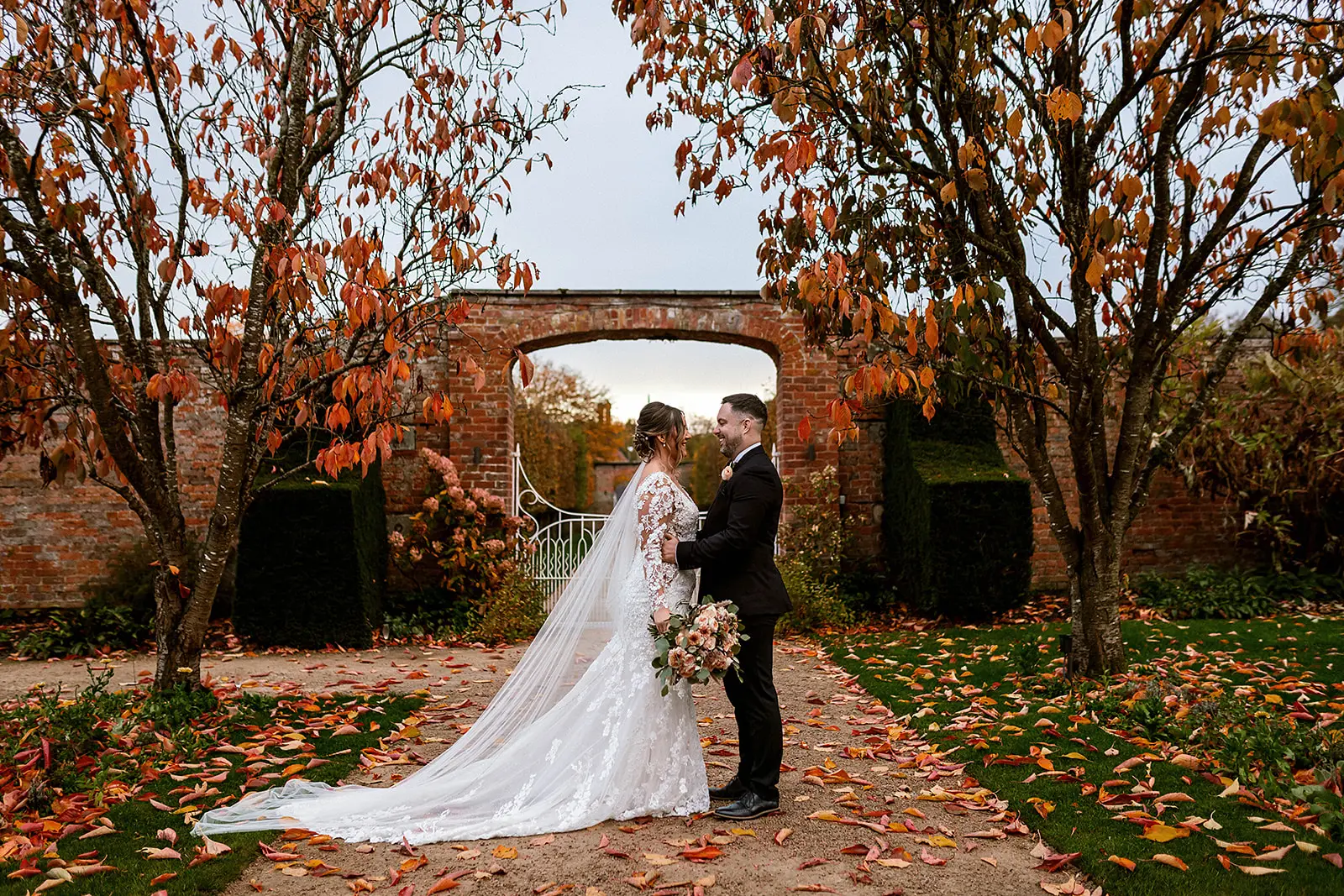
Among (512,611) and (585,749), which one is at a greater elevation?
(585,749)

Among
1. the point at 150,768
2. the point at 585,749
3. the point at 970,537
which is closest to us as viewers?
the point at 585,749

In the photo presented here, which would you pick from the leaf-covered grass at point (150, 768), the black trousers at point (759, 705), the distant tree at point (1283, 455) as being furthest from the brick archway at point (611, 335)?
the black trousers at point (759, 705)

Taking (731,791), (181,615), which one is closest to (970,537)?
(731,791)

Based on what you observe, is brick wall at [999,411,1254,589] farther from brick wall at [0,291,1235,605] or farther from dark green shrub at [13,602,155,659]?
dark green shrub at [13,602,155,659]

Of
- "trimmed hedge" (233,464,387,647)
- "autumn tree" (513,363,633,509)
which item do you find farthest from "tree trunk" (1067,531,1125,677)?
"autumn tree" (513,363,633,509)

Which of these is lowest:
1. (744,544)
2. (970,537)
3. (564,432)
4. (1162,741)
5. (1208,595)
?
(1162,741)

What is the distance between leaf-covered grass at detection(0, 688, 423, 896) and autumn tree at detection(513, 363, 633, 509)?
1463cm

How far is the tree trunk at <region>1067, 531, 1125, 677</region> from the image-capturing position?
5.81 meters

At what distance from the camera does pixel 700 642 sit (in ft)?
12.3

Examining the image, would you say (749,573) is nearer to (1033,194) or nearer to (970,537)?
(1033,194)

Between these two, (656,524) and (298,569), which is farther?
(298,569)

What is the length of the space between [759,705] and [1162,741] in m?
2.30

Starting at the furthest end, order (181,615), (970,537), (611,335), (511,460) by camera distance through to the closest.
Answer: (611,335), (511,460), (970,537), (181,615)

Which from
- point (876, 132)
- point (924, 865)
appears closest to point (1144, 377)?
point (876, 132)
